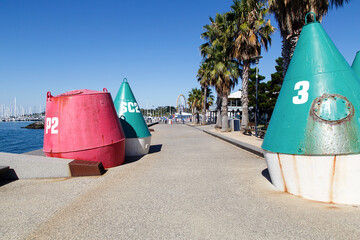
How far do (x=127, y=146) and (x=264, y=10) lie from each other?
605 inches

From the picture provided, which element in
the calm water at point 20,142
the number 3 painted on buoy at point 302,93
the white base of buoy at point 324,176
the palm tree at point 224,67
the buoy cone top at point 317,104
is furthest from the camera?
the calm water at point 20,142

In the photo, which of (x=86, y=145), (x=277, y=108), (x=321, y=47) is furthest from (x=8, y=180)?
(x=321, y=47)

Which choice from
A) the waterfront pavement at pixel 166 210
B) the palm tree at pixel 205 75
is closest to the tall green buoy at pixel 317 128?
the waterfront pavement at pixel 166 210

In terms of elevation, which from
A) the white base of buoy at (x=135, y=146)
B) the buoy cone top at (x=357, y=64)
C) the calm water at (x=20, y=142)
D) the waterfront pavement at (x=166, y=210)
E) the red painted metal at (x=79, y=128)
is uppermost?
the buoy cone top at (x=357, y=64)

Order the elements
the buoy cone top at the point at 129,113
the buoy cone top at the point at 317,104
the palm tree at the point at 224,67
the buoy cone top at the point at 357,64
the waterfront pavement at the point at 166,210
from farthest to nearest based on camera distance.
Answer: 1. the palm tree at the point at 224,67
2. the buoy cone top at the point at 129,113
3. the buoy cone top at the point at 357,64
4. the buoy cone top at the point at 317,104
5. the waterfront pavement at the point at 166,210

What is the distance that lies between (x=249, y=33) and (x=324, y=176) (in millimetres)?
16743

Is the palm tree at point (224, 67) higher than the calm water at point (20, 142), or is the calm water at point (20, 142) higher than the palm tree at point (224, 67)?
the palm tree at point (224, 67)

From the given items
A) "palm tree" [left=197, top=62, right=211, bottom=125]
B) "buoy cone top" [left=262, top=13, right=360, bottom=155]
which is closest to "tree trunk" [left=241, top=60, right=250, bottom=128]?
"palm tree" [left=197, top=62, right=211, bottom=125]

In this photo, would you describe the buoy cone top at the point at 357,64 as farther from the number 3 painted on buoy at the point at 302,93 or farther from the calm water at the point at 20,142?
the calm water at the point at 20,142

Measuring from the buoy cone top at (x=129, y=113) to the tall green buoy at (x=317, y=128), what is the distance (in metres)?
5.66

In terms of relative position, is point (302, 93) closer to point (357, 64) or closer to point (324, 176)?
point (324, 176)

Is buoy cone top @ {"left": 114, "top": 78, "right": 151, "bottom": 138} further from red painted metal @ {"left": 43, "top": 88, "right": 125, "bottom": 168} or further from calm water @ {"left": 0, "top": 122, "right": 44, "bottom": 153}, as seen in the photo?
calm water @ {"left": 0, "top": 122, "right": 44, "bottom": 153}

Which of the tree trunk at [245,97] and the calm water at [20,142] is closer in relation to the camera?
the tree trunk at [245,97]

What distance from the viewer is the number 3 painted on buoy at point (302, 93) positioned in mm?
4496
